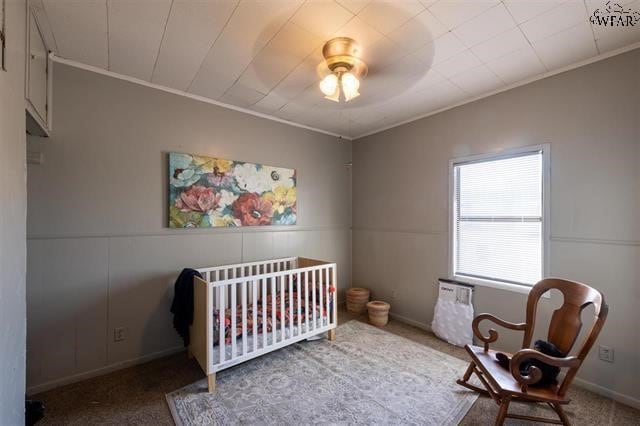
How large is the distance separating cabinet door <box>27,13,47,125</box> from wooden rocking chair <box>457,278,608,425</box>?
3.24 m

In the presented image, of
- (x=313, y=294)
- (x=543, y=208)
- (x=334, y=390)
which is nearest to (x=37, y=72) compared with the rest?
(x=313, y=294)

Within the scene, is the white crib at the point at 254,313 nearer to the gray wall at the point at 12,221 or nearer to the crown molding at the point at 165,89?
the gray wall at the point at 12,221

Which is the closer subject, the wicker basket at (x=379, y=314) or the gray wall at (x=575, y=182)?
the gray wall at (x=575, y=182)

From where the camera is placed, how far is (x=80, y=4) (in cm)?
155

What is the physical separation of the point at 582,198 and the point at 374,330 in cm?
225

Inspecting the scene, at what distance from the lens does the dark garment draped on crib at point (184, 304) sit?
2264 mm

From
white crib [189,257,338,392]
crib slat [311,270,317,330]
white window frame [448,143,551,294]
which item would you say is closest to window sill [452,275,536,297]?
white window frame [448,143,551,294]

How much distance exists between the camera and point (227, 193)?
9.34 ft

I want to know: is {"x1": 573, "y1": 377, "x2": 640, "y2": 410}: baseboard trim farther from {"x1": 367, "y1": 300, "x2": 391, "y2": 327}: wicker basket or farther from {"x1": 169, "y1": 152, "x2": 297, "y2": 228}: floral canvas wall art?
{"x1": 169, "y1": 152, "x2": 297, "y2": 228}: floral canvas wall art

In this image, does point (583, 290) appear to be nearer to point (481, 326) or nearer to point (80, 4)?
point (481, 326)

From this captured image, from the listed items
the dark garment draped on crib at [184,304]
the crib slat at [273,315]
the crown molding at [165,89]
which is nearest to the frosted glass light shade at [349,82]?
the crown molding at [165,89]

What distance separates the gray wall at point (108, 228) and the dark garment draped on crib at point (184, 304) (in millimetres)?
272

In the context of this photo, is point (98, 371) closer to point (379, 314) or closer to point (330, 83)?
point (379, 314)

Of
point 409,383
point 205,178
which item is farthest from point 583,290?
point 205,178
